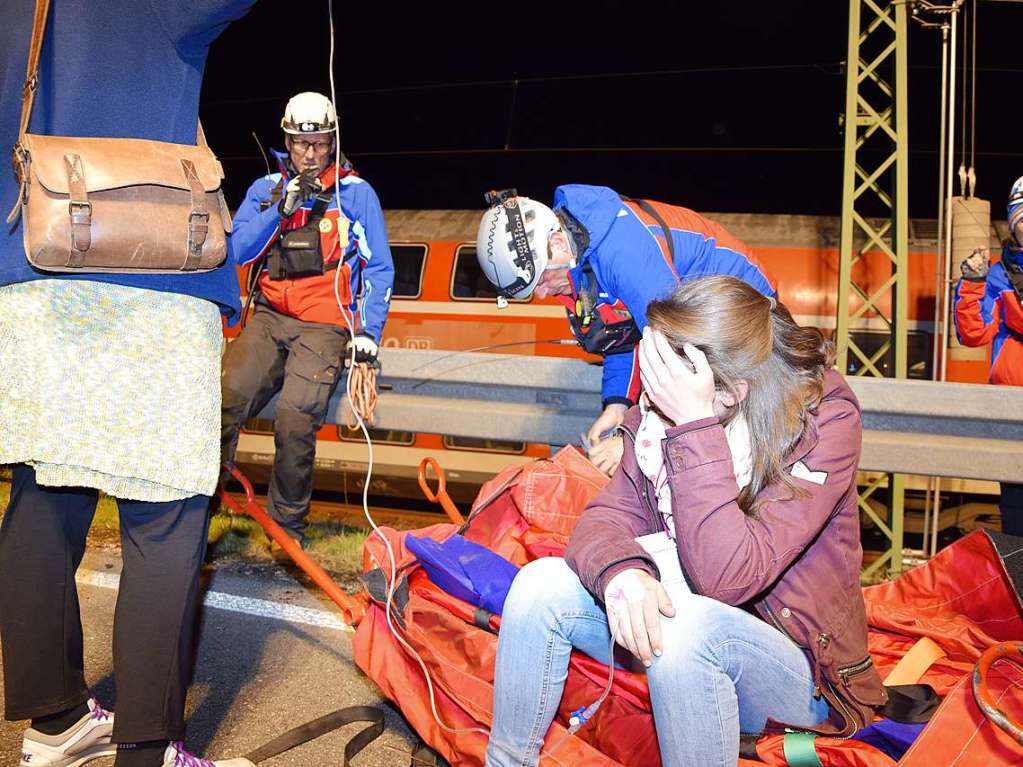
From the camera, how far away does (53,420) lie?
1890 millimetres

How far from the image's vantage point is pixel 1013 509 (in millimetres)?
4188

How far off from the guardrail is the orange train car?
10.5 feet

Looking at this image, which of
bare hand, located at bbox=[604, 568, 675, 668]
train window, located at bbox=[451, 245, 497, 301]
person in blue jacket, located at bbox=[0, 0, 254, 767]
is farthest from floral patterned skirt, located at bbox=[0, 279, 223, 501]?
train window, located at bbox=[451, 245, 497, 301]

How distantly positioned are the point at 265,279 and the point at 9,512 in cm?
259

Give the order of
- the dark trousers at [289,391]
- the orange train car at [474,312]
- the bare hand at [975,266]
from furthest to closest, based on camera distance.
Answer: the orange train car at [474,312]
the bare hand at [975,266]
the dark trousers at [289,391]

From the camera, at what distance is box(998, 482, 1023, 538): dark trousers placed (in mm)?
4160

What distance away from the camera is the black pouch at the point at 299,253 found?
4.35 metres

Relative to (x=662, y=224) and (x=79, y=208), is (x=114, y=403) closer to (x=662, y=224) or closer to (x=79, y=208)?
(x=79, y=208)

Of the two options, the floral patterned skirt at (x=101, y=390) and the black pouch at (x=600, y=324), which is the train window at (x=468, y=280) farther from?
the floral patterned skirt at (x=101, y=390)

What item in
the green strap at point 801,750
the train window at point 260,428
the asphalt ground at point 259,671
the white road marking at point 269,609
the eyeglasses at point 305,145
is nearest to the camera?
the green strap at point 801,750

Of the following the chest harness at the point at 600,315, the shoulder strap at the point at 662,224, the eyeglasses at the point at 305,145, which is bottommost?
the chest harness at the point at 600,315

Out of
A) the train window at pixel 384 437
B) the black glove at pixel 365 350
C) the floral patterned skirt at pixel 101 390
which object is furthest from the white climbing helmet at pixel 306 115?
the train window at pixel 384 437

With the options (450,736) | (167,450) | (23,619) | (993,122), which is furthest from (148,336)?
(993,122)

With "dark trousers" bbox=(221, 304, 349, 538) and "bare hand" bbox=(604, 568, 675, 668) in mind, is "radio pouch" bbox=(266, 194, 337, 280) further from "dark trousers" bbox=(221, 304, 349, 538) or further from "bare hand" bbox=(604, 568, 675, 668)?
"bare hand" bbox=(604, 568, 675, 668)
